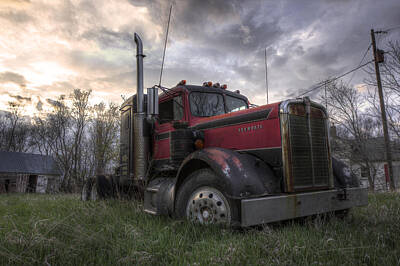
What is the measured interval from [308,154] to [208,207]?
1.67 m

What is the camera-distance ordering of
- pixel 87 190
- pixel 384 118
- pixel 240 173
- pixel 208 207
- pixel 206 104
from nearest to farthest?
pixel 240 173, pixel 208 207, pixel 206 104, pixel 87 190, pixel 384 118

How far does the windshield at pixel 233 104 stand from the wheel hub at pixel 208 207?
7.71 ft

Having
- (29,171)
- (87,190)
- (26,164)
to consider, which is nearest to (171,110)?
(87,190)

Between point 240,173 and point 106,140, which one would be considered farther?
point 106,140

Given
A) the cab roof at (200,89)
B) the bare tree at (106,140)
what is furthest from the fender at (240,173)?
the bare tree at (106,140)

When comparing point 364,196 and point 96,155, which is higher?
point 96,155

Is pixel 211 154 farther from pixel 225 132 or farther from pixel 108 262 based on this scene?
pixel 108 262

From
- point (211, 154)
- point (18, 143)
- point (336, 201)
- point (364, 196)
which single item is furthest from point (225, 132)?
point (18, 143)

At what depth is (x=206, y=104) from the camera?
533 cm

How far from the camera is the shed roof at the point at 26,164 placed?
33669 millimetres

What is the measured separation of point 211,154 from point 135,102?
2.95m

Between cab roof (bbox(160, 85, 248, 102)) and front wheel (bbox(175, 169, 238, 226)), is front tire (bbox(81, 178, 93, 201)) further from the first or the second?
front wheel (bbox(175, 169, 238, 226))

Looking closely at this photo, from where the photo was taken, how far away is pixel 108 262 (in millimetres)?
2330

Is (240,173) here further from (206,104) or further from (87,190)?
(87,190)
